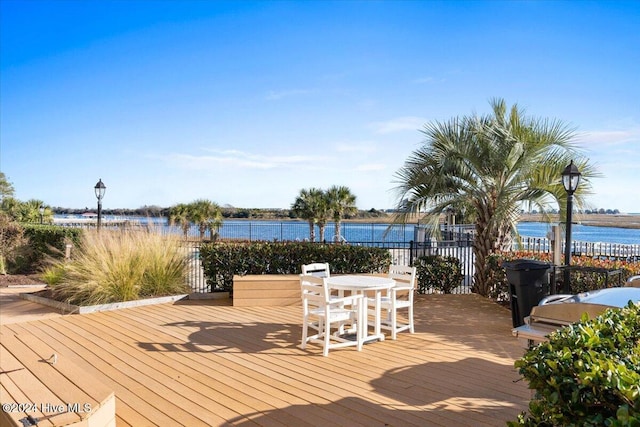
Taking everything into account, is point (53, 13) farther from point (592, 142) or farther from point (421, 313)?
point (592, 142)

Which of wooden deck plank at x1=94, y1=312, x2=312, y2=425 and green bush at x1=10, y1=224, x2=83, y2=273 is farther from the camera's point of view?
green bush at x1=10, y1=224, x2=83, y2=273

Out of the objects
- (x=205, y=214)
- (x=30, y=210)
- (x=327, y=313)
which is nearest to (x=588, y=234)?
(x=205, y=214)

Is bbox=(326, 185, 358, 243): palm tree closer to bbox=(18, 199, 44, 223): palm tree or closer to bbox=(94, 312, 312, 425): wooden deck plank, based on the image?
bbox=(18, 199, 44, 223): palm tree

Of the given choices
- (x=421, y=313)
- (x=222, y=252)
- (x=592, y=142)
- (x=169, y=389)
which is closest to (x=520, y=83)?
(x=592, y=142)

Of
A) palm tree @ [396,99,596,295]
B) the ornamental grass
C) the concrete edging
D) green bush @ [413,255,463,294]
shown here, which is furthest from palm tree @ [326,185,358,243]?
the concrete edging

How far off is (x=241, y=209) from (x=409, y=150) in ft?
85.5

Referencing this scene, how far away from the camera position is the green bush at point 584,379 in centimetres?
131

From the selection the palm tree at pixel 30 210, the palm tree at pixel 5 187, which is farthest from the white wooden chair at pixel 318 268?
the palm tree at pixel 5 187

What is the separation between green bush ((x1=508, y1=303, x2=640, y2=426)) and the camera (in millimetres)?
1306

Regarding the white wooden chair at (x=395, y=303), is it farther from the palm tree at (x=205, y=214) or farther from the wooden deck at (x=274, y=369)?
the palm tree at (x=205, y=214)

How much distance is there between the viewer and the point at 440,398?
3424 mm

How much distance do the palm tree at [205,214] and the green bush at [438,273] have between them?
17.4m

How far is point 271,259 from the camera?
787 centimetres

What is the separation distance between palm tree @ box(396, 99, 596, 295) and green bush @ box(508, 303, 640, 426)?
579 centimetres
